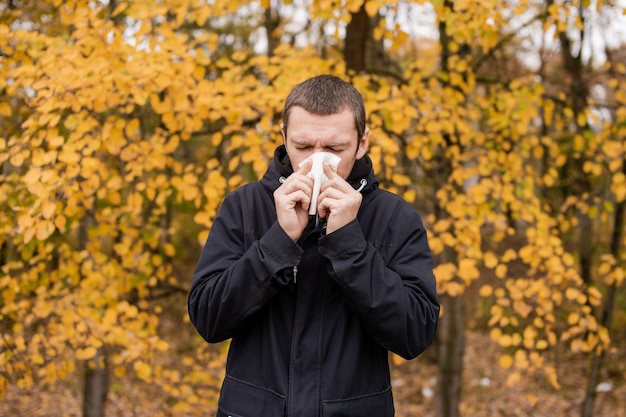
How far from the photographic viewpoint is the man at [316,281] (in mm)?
1698

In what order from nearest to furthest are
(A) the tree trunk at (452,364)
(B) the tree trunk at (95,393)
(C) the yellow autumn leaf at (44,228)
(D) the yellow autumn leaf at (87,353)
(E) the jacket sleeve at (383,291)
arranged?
(E) the jacket sleeve at (383,291), (C) the yellow autumn leaf at (44,228), (D) the yellow autumn leaf at (87,353), (B) the tree trunk at (95,393), (A) the tree trunk at (452,364)

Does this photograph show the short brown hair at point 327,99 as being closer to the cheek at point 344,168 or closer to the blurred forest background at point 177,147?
the cheek at point 344,168

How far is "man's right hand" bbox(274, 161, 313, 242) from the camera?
169 centimetres

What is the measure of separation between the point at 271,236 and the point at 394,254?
1.38 feet

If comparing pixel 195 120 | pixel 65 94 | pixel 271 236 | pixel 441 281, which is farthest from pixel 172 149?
pixel 271 236

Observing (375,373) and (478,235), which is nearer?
(375,373)

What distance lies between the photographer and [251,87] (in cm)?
434

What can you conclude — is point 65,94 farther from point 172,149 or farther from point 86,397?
point 86,397

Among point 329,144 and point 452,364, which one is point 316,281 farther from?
point 452,364

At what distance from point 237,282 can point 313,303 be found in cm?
25

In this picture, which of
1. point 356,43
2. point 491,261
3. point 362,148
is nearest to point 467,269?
point 491,261

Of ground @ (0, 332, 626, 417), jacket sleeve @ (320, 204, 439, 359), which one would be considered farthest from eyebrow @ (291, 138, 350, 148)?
ground @ (0, 332, 626, 417)

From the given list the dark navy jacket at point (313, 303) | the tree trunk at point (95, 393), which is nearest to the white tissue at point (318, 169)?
the dark navy jacket at point (313, 303)

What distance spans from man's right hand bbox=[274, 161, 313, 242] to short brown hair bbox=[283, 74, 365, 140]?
0.25 metres
